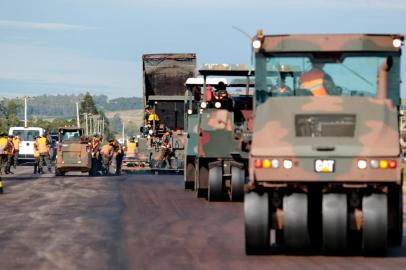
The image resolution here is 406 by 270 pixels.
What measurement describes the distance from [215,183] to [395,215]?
9937mm

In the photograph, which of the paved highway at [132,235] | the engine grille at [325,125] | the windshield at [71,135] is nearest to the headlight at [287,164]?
the engine grille at [325,125]

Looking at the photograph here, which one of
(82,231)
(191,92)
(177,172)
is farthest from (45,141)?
(82,231)

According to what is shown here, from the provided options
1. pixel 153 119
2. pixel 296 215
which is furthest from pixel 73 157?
pixel 296 215

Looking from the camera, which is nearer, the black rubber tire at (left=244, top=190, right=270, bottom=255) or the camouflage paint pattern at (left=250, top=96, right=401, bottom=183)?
the camouflage paint pattern at (left=250, top=96, right=401, bottom=183)

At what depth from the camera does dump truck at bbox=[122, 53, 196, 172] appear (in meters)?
38.5

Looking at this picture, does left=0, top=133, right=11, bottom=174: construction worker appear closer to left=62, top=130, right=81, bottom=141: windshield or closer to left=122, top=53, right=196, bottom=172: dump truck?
left=62, top=130, right=81, bottom=141: windshield

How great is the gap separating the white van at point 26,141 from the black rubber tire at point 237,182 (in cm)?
3501

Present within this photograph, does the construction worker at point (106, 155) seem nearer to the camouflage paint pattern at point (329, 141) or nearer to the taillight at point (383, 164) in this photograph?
the camouflage paint pattern at point (329, 141)

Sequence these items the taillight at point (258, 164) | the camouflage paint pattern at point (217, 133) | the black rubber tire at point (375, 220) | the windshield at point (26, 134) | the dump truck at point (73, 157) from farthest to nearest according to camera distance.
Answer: the windshield at point (26, 134) → the dump truck at point (73, 157) → the camouflage paint pattern at point (217, 133) → the taillight at point (258, 164) → the black rubber tire at point (375, 220)

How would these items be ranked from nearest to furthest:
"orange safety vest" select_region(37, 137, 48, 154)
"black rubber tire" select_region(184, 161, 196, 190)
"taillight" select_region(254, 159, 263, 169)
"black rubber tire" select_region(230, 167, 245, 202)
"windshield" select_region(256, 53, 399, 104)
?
"taillight" select_region(254, 159, 263, 169) < "windshield" select_region(256, 53, 399, 104) < "black rubber tire" select_region(230, 167, 245, 202) < "black rubber tire" select_region(184, 161, 196, 190) < "orange safety vest" select_region(37, 137, 48, 154)

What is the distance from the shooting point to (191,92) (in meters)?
27.7

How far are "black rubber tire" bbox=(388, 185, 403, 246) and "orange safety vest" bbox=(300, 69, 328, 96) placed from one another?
5.05ft

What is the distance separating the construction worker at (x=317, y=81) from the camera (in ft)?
43.8

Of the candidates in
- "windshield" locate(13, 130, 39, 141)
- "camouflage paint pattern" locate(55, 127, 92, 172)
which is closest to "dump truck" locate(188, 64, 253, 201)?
"camouflage paint pattern" locate(55, 127, 92, 172)
